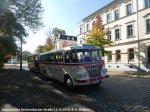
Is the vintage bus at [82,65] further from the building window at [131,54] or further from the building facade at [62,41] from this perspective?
the building facade at [62,41]

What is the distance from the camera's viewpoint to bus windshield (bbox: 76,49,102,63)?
446 inches

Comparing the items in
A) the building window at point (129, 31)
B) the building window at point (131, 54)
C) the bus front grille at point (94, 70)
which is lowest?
the bus front grille at point (94, 70)

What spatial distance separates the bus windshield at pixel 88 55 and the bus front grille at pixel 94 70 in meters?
0.47

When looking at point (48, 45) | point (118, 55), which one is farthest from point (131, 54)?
point (48, 45)

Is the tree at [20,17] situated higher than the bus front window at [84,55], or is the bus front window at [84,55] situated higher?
the tree at [20,17]

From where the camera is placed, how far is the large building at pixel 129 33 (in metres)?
25.5

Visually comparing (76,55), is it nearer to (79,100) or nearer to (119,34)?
(79,100)

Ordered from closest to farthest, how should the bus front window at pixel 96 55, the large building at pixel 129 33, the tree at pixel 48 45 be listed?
the bus front window at pixel 96 55
the large building at pixel 129 33
the tree at pixel 48 45

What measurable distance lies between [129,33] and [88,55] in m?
19.2

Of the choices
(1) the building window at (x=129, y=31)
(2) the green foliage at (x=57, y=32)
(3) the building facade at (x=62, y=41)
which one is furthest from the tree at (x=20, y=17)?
(2) the green foliage at (x=57, y=32)

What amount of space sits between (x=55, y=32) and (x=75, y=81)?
77.3 metres

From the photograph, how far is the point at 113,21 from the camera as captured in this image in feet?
106

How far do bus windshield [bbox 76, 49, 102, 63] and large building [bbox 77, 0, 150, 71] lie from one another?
49.6 ft

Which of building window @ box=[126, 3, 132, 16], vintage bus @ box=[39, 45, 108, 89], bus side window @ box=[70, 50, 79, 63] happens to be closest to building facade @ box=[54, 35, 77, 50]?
building window @ box=[126, 3, 132, 16]
